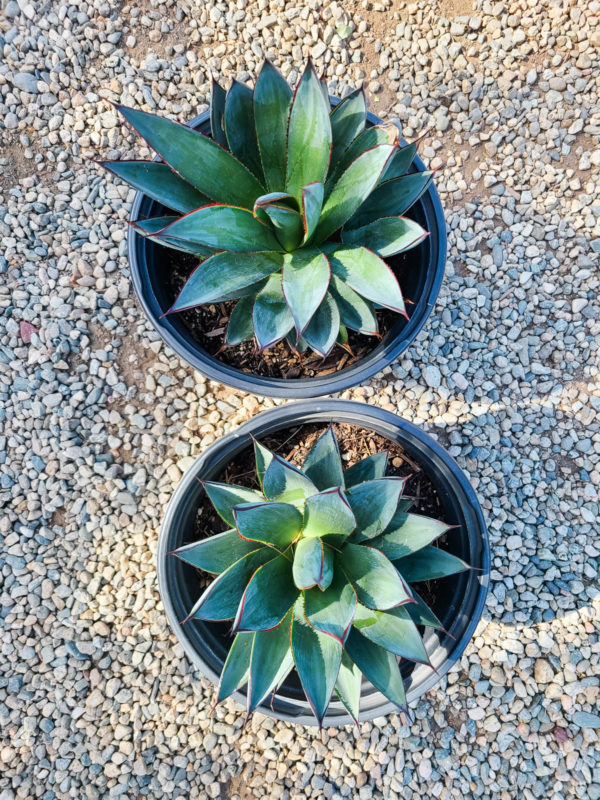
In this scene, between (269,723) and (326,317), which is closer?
(326,317)

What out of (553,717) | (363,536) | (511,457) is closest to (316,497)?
(363,536)

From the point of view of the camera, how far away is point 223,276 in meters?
1.21

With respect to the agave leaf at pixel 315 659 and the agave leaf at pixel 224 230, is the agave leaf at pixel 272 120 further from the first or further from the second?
the agave leaf at pixel 315 659

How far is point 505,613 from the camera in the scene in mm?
1937

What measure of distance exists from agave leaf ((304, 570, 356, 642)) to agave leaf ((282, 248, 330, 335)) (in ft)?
1.65

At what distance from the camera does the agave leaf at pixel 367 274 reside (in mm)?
1151

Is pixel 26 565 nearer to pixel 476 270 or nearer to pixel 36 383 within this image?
pixel 36 383

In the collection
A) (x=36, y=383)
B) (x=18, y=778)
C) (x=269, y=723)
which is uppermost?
(x=36, y=383)

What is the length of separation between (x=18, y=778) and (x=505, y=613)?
165cm

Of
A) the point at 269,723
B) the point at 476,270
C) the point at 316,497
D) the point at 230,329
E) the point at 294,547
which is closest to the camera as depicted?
the point at 316,497

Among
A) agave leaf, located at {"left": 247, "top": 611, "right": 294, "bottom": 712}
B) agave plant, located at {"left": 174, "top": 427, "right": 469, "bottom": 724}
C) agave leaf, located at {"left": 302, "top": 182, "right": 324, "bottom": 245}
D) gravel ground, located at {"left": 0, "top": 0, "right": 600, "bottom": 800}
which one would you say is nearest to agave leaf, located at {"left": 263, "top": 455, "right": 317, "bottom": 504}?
agave plant, located at {"left": 174, "top": 427, "right": 469, "bottom": 724}

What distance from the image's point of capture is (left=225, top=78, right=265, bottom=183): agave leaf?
1.19m

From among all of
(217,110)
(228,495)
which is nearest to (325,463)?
(228,495)

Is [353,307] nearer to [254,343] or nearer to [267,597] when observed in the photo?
[254,343]
